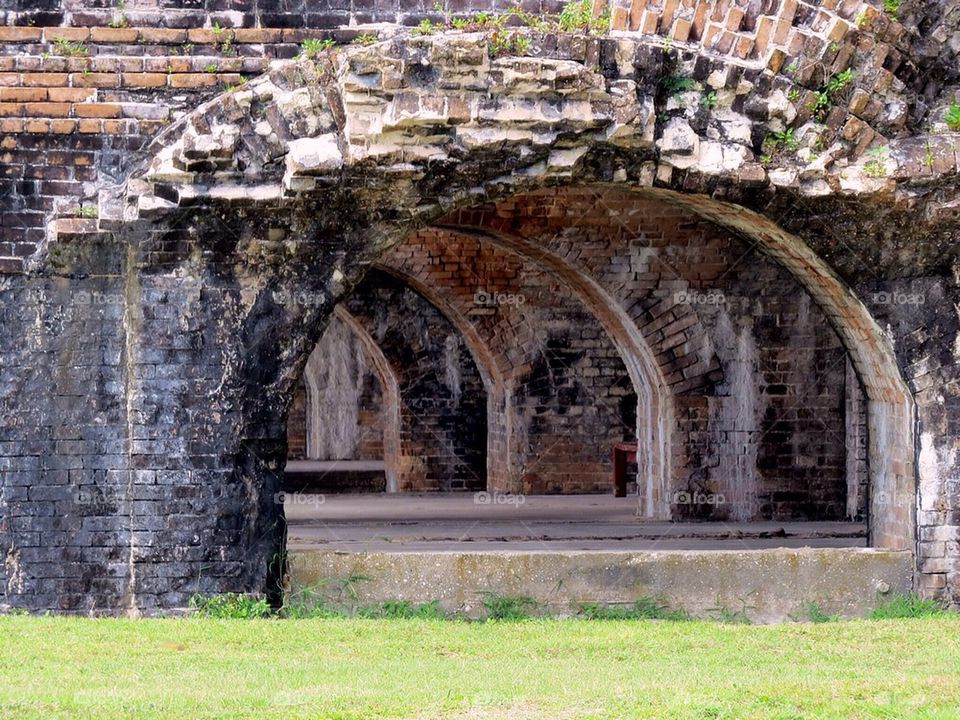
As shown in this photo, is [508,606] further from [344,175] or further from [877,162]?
[877,162]

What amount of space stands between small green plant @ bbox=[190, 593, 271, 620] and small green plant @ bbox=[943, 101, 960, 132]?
15.4ft

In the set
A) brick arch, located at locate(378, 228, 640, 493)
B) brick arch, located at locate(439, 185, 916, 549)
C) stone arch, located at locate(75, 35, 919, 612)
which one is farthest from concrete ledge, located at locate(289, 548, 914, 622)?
brick arch, located at locate(378, 228, 640, 493)

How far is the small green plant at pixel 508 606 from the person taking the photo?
931cm

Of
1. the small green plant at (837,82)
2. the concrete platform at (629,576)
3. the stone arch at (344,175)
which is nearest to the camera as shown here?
the stone arch at (344,175)

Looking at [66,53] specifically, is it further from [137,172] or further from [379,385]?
[379,385]

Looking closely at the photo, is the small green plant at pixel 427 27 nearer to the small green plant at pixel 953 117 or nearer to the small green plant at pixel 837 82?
the small green plant at pixel 837 82

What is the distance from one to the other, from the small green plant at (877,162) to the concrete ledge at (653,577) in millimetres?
2256

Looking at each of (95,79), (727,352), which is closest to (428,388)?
(727,352)

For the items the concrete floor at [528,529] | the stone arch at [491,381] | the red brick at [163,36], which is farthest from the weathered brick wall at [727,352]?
the red brick at [163,36]

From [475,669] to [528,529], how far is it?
17.4 ft

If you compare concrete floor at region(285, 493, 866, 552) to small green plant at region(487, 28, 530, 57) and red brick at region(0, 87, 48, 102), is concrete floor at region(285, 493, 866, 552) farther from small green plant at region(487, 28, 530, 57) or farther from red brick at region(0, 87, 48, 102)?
small green plant at region(487, 28, 530, 57)

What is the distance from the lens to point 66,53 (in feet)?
28.3

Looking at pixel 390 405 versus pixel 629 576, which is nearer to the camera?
pixel 629 576

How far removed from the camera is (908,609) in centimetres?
942
